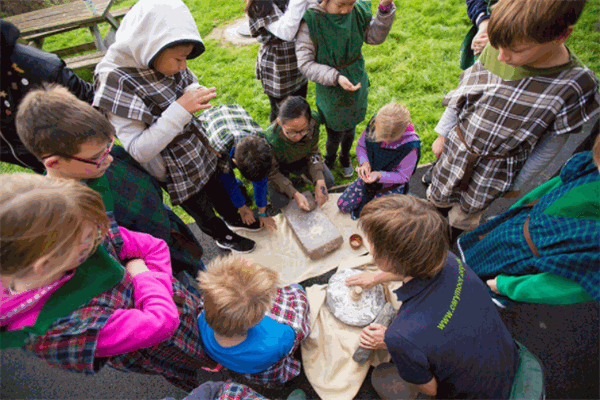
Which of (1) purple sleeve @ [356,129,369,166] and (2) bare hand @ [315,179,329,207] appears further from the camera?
(2) bare hand @ [315,179,329,207]

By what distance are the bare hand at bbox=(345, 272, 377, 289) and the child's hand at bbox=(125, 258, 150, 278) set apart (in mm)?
1426

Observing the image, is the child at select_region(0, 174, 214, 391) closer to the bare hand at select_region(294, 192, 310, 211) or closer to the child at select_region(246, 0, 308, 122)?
the bare hand at select_region(294, 192, 310, 211)

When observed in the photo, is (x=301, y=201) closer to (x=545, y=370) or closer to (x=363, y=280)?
(x=363, y=280)

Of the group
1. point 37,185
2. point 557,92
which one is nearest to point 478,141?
point 557,92

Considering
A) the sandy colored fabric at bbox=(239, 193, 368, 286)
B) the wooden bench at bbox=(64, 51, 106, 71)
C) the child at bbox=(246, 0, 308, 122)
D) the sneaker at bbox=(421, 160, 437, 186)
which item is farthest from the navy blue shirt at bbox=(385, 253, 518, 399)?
the wooden bench at bbox=(64, 51, 106, 71)

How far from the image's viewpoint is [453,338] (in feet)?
4.17

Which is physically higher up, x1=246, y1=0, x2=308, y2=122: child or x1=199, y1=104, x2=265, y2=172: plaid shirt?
x1=246, y1=0, x2=308, y2=122: child

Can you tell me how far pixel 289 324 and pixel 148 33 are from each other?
6.27 feet

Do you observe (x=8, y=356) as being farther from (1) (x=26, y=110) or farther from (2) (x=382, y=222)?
(2) (x=382, y=222)

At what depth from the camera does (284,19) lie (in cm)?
233

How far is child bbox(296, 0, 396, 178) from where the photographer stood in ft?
7.29

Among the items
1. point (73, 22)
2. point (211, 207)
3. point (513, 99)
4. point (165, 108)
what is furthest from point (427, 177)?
point (73, 22)

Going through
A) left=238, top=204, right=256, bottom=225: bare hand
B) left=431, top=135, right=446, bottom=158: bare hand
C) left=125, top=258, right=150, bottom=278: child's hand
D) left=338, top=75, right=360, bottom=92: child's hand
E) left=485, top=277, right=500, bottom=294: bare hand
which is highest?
left=338, top=75, right=360, bottom=92: child's hand

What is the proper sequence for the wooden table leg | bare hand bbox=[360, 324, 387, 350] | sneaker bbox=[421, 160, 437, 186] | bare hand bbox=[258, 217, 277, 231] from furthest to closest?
1. the wooden table leg
2. sneaker bbox=[421, 160, 437, 186]
3. bare hand bbox=[258, 217, 277, 231]
4. bare hand bbox=[360, 324, 387, 350]
